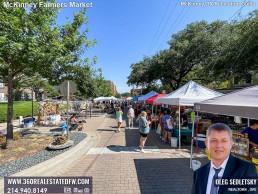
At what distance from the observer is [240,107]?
3.55 m

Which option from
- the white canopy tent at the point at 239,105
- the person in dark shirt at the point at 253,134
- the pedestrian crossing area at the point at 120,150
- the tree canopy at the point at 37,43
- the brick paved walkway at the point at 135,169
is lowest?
the brick paved walkway at the point at 135,169

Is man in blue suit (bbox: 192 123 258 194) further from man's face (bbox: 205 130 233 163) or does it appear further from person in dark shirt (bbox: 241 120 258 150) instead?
person in dark shirt (bbox: 241 120 258 150)

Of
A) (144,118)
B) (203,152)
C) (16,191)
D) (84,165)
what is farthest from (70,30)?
(203,152)

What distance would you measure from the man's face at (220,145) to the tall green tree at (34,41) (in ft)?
21.0

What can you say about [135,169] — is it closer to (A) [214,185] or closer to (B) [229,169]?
(A) [214,185]

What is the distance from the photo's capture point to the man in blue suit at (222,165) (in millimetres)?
1801

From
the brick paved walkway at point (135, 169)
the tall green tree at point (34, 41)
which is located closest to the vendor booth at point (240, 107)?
the brick paved walkway at point (135, 169)

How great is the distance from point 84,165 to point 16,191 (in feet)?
7.20

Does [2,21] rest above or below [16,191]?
above

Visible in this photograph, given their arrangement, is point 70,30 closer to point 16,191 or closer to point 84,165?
point 84,165

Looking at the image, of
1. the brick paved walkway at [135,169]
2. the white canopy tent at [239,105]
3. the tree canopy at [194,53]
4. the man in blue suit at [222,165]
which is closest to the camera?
the man in blue suit at [222,165]

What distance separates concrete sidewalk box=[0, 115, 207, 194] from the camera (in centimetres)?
499

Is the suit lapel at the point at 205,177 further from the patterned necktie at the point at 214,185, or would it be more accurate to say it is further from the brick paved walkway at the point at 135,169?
the brick paved walkway at the point at 135,169

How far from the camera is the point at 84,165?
657 cm
